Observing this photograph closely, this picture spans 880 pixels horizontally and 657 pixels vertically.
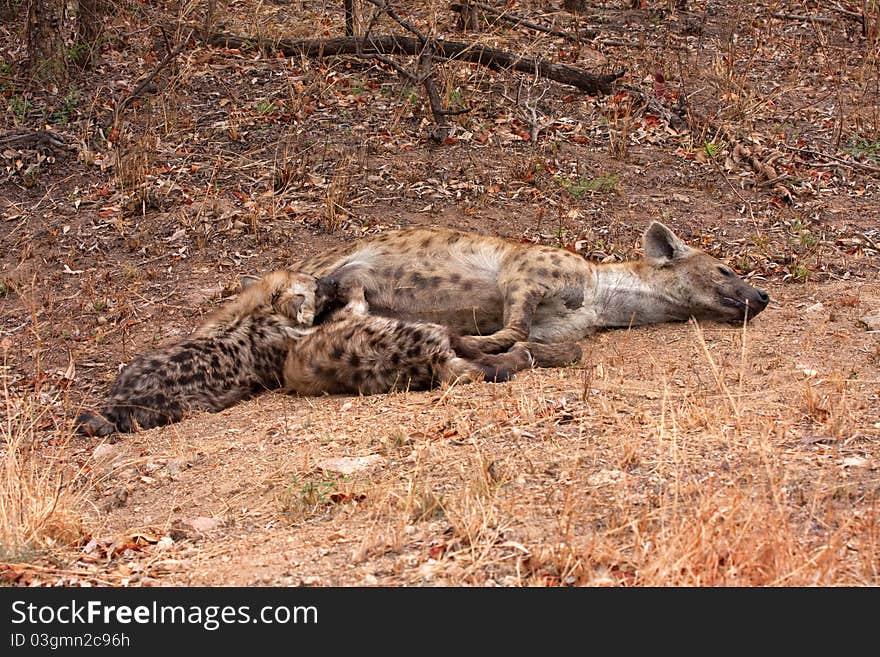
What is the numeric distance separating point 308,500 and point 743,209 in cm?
500

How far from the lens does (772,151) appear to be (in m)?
8.59

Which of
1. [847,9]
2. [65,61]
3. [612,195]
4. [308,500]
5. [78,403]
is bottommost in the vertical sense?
[78,403]

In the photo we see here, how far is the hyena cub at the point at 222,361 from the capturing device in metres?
5.52

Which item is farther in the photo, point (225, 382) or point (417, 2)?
point (417, 2)

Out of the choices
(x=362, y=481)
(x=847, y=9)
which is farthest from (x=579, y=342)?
(x=847, y=9)

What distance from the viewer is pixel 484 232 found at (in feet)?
24.5

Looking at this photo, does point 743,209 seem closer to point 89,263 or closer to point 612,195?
point 612,195

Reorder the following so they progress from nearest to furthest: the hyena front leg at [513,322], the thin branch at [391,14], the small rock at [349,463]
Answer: the small rock at [349,463] → the hyena front leg at [513,322] → the thin branch at [391,14]

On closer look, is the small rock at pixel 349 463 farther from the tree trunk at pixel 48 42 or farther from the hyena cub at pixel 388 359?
the tree trunk at pixel 48 42

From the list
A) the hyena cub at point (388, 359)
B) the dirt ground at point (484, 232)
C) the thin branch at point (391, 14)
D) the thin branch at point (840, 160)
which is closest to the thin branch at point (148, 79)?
the dirt ground at point (484, 232)

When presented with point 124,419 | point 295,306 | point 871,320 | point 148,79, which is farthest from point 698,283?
point 148,79

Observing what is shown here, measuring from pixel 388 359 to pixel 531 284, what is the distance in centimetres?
108

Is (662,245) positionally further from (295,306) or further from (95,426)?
(95,426)

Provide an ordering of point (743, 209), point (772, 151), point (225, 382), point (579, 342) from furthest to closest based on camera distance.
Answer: point (772, 151), point (743, 209), point (579, 342), point (225, 382)
